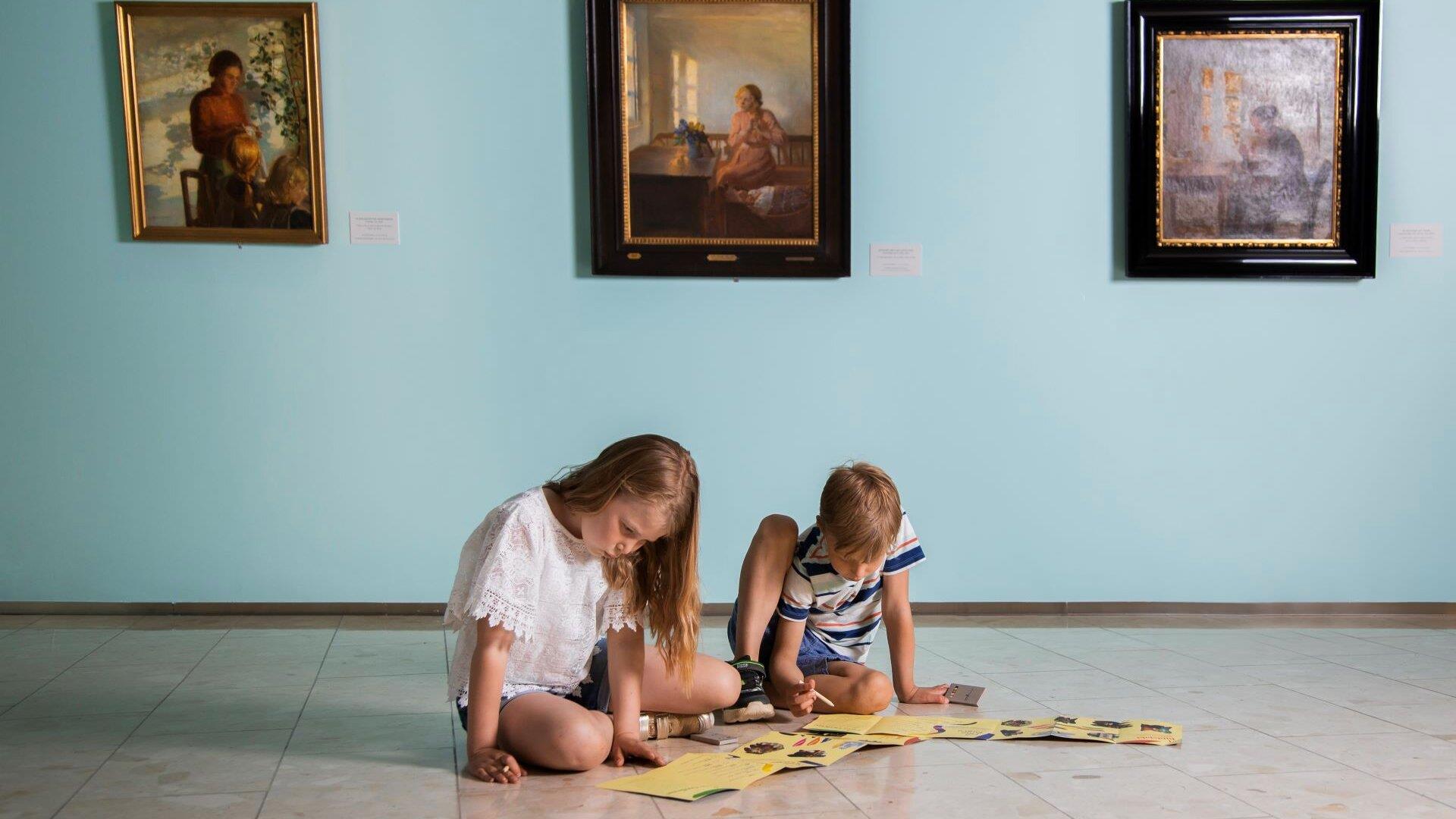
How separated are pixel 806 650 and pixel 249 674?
151 centimetres

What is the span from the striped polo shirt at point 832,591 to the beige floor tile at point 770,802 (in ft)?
2.08

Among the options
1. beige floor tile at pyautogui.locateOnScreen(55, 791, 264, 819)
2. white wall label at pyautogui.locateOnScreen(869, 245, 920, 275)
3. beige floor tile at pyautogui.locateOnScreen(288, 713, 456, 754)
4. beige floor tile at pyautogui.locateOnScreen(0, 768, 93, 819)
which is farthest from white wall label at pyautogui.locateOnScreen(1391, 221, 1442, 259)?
beige floor tile at pyautogui.locateOnScreen(0, 768, 93, 819)

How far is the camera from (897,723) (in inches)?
104

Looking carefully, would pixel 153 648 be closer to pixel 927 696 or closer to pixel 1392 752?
pixel 927 696

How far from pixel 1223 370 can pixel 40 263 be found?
4170 millimetres

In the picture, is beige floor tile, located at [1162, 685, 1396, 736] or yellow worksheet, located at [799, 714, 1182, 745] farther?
beige floor tile, located at [1162, 685, 1396, 736]

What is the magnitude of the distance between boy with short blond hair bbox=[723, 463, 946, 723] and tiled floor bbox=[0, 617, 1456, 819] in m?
0.09

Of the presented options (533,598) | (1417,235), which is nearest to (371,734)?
(533,598)

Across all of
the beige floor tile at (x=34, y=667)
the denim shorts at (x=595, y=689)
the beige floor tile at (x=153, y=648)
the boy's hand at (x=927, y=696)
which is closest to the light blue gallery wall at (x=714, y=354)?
the beige floor tile at (x=153, y=648)

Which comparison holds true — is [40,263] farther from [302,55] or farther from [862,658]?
[862,658]

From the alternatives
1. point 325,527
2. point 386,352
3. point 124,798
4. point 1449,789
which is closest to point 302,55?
point 386,352

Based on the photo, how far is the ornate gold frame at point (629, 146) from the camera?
13.6 feet

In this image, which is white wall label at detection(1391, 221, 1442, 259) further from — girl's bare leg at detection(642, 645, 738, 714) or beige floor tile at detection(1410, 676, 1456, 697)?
girl's bare leg at detection(642, 645, 738, 714)

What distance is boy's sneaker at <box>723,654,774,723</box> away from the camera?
2.68 m
